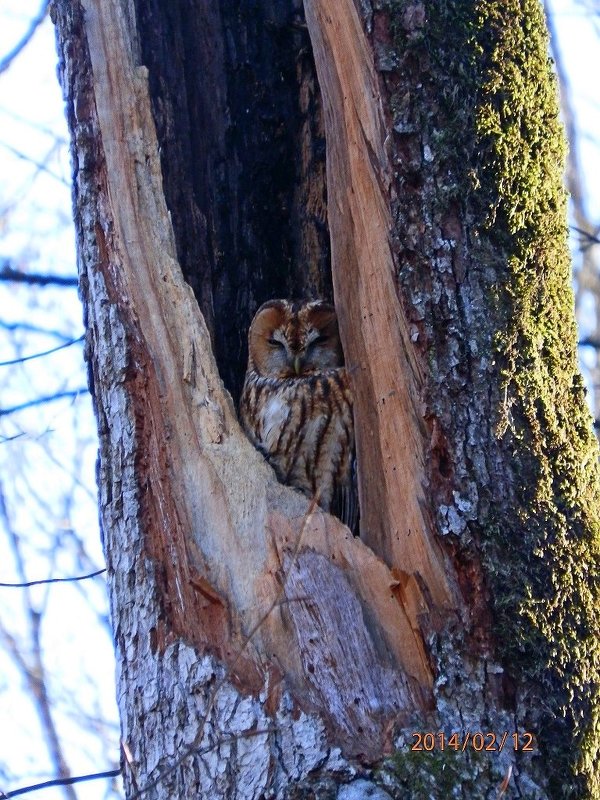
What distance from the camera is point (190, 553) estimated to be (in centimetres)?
253

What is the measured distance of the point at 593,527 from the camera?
236cm

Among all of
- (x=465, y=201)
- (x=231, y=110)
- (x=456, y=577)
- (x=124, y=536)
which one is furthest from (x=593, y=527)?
(x=231, y=110)

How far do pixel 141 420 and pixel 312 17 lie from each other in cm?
121

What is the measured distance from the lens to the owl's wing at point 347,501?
3428 mm

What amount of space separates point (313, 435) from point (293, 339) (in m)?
0.36

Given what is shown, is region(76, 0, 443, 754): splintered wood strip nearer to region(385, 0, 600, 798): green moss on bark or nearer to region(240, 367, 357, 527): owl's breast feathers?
region(385, 0, 600, 798): green moss on bark

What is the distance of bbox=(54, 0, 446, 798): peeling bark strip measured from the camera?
222cm

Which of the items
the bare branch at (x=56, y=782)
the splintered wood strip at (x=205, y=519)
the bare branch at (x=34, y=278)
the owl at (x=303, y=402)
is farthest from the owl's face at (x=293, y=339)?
the bare branch at (x=56, y=782)

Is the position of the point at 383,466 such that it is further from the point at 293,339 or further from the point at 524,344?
the point at 293,339

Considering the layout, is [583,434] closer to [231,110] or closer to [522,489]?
[522,489]

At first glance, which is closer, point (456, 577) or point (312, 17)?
point (456, 577)

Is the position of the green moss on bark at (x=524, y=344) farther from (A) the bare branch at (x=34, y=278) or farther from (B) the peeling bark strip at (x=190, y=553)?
(A) the bare branch at (x=34, y=278)

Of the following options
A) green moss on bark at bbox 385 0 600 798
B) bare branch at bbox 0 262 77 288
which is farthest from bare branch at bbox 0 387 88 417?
green moss on bark at bbox 385 0 600 798
